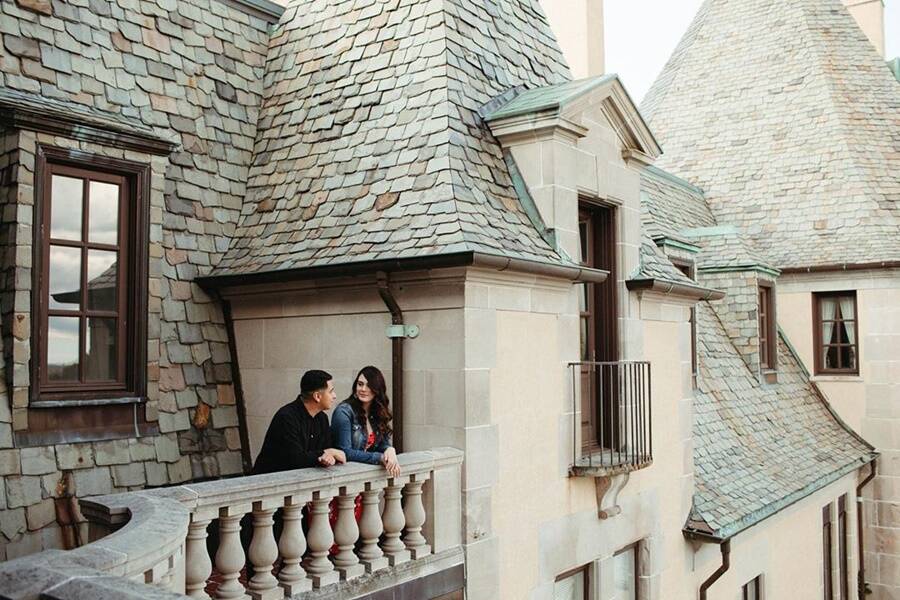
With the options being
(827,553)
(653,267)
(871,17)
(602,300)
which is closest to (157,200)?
(602,300)

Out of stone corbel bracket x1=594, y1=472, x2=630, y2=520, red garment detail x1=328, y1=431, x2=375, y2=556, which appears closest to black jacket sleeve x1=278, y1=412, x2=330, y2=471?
red garment detail x1=328, y1=431, x2=375, y2=556

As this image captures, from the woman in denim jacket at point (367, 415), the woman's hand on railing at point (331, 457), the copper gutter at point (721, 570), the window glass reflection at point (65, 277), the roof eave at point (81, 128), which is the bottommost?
the copper gutter at point (721, 570)

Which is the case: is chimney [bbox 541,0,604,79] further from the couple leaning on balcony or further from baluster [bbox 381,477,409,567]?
baluster [bbox 381,477,409,567]

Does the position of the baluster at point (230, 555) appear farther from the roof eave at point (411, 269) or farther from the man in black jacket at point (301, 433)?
the roof eave at point (411, 269)

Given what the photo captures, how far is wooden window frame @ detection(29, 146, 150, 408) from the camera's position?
7039 millimetres

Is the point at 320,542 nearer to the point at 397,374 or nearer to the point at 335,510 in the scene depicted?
the point at 335,510

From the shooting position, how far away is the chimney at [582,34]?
18984mm

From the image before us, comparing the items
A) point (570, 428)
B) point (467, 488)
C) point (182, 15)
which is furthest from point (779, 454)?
point (182, 15)

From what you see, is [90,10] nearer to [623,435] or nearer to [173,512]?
[173,512]

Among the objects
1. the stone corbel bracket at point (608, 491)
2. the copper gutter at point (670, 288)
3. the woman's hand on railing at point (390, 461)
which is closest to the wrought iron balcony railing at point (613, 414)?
the stone corbel bracket at point (608, 491)

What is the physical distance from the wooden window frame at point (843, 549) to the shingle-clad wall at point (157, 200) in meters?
12.9

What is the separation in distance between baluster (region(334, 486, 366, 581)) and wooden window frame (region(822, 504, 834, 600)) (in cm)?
1261

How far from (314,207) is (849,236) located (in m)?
13.4

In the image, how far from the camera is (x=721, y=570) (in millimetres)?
11641
